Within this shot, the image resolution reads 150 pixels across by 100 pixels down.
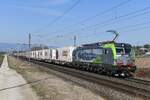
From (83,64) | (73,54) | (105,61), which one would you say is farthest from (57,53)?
(105,61)

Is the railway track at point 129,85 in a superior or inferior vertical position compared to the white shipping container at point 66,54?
inferior

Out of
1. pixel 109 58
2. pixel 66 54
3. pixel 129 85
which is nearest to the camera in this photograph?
pixel 129 85

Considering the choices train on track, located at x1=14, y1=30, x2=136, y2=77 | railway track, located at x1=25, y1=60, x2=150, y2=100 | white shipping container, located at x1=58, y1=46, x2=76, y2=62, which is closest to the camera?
railway track, located at x1=25, y1=60, x2=150, y2=100

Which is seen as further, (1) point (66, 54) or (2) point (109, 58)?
(1) point (66, 54)

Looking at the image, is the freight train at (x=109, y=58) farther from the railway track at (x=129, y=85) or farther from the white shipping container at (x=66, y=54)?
the white shipping container at (x=66, y=54)

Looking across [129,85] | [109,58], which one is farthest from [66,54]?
[129,85]

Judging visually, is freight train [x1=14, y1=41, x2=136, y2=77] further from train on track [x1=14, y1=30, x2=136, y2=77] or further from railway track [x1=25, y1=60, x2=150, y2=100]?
railway track [x1=25, y1=60, x2=150, y2=100]

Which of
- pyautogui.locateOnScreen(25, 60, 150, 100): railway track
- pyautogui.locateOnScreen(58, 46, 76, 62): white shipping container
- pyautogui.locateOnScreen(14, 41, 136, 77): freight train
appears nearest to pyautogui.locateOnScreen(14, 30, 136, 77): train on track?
pyautogui.locateOnScreen(14, 41, 136, 77): freight train

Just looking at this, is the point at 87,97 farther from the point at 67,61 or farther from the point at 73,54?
the point at 67,61

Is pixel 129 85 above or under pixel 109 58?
under

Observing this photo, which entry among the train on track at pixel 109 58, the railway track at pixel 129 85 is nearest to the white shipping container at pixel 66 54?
the train on track at pixel 109 58

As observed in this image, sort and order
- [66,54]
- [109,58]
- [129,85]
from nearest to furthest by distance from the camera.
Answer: [129,85] → [109,58] → [66,54]

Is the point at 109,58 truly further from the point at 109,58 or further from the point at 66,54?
the point at 66,54

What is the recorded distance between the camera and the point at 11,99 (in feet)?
50.3
